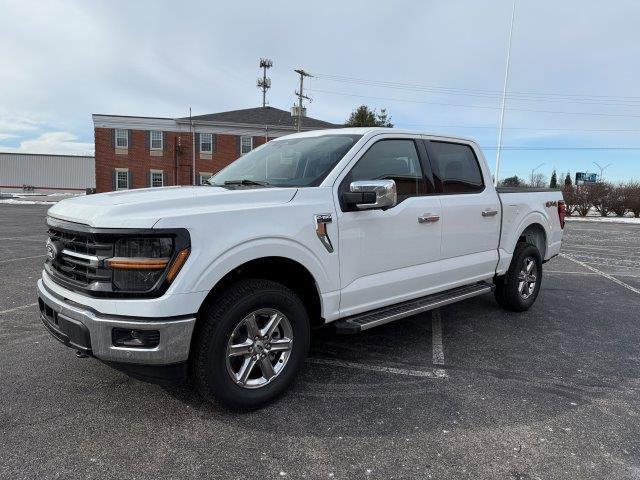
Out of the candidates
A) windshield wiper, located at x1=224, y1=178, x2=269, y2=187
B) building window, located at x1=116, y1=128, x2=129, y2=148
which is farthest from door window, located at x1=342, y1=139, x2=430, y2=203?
building window, located at x1=116, y1=128, x2=129, y2=148

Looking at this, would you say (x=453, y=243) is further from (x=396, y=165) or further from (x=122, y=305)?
(x=122, y=305)

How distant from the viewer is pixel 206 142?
3862 cm

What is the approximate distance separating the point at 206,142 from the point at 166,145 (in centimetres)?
316

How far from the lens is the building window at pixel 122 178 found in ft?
124

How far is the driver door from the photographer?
145 inches

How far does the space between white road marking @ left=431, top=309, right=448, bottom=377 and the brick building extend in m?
33.1

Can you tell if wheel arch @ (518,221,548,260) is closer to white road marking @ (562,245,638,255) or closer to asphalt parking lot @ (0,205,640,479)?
asphalt parking lot @ (0,205,640,479)

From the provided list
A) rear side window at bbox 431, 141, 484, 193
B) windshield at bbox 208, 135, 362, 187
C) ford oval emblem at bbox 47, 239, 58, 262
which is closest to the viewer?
ford oval emblem at bbox 47, 239, 58, 262

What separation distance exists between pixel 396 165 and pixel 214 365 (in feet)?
7.72

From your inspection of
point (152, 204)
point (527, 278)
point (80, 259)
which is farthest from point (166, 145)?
point (152, 204)

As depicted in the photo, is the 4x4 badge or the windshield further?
the windshield

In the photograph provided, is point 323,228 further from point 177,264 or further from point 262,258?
point 177,264

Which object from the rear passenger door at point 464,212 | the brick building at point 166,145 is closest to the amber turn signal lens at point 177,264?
the rear passenger door at point 464,212

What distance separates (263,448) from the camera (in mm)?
2861
